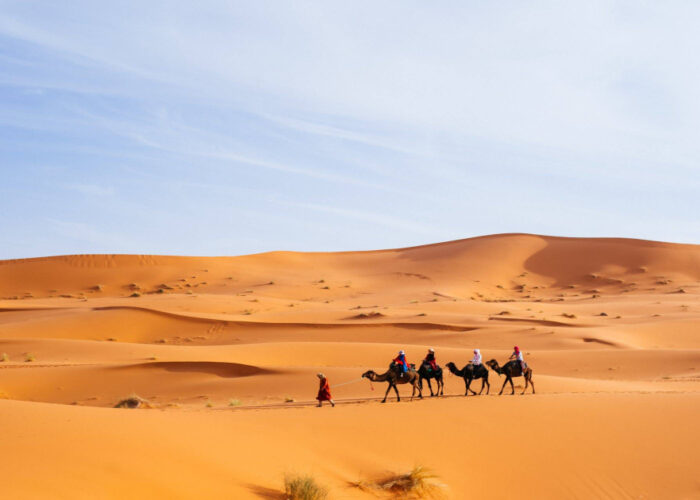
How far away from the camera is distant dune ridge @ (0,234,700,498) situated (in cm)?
1026

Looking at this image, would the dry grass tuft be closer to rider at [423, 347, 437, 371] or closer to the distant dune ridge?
the distant dune ridge

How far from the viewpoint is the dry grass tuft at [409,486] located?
34.0ft

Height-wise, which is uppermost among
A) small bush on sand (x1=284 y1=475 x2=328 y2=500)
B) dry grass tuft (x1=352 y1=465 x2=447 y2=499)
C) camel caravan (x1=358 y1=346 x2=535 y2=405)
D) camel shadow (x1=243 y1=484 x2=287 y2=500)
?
camel caravan (x1=358 y1=346 x2=535 y2=405)

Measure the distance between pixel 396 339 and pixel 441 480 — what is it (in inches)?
921

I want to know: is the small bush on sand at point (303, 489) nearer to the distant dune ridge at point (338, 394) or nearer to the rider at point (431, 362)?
the distant dune ridge at point (338, 394)

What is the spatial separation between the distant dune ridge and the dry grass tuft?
0.23 m

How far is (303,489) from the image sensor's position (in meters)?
9.34

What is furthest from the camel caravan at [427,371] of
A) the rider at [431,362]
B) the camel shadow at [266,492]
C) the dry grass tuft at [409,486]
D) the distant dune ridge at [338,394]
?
the camel shadow at [266,492]

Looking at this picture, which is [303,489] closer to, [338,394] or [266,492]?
[266,492]

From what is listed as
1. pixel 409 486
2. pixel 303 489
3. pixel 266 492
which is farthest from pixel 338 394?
pixel 303 489

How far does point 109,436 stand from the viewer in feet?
34.4

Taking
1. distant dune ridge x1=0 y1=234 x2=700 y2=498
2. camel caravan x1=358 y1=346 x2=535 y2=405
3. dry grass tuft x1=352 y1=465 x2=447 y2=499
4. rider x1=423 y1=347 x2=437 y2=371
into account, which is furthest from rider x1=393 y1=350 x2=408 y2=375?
dry grass tuft x1=352 y1=465 x2=447 y2=499

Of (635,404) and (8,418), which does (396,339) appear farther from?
(8,418)

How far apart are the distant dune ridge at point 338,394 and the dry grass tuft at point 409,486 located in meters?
0.23
